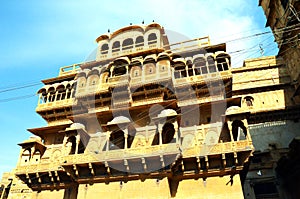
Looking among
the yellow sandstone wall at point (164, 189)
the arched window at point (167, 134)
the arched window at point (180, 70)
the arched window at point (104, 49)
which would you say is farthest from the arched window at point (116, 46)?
the yellow sandstone wall at point (164, 189)

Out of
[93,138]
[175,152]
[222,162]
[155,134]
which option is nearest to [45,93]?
[93,138]

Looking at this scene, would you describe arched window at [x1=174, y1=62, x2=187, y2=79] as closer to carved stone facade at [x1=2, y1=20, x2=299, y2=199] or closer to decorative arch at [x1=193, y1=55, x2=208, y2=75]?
carved stone facade at [x1=2, y1=20, x2=299, y2=199]

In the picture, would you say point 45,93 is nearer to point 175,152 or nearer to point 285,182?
point 175,152

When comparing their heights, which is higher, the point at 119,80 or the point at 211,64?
the point at 211,64

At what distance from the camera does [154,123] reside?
19312 mm

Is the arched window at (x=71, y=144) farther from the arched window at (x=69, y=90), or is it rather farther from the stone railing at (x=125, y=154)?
the arched window at (x=69, y=90)

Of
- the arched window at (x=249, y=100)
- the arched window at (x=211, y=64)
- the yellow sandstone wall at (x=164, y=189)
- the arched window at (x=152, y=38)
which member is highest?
the arched window at (x=152, y=38)

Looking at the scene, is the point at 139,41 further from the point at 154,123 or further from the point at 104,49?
the point at 154,123

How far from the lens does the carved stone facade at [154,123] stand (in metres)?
16.4

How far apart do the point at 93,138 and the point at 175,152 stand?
26.3 ft

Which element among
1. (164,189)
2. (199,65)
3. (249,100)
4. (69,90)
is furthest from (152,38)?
(164,189)

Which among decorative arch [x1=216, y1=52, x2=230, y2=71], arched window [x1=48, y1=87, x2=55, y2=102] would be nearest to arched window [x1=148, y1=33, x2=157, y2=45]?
decorative arch [x1=216, y1=52, x2=230, y2=71]

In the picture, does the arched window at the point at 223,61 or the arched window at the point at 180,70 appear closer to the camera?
the arched window at the point at 223,61

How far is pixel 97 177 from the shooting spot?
1722 cm
